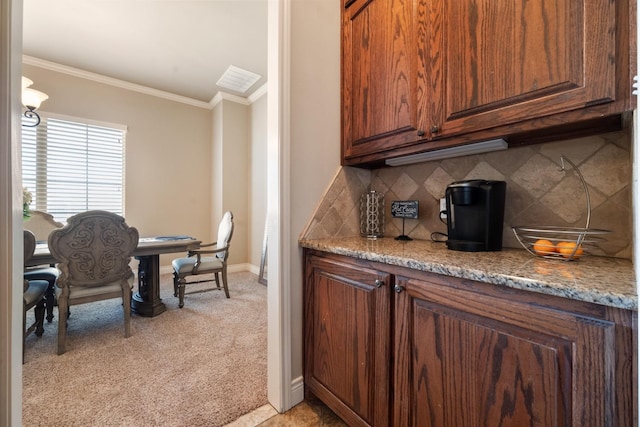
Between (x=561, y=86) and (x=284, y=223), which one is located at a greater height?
(x=561, y=86)

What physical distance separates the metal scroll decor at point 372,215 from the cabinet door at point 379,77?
30cm

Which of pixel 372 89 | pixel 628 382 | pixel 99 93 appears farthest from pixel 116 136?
pixel 628 382

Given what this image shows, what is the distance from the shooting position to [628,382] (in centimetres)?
57

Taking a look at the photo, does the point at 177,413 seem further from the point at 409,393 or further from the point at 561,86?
the point at 561,86

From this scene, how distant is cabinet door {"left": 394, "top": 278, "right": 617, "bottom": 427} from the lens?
61cm

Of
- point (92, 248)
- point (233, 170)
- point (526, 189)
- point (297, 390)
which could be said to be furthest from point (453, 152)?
point (233, 170)

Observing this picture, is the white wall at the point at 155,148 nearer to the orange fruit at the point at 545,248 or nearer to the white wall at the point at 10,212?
the white wall at the point at 10,212

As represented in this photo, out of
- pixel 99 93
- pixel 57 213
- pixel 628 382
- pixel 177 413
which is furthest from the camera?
pixel 99 93

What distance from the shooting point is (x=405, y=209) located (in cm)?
150

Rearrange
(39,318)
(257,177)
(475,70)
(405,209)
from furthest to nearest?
(257,177) → (39,318) → (405,209) → (475,70)

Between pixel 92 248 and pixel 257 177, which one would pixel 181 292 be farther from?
pixel 257 177

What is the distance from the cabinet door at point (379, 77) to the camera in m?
1.26

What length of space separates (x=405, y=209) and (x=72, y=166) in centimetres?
439

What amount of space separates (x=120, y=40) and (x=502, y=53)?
3692 mm
